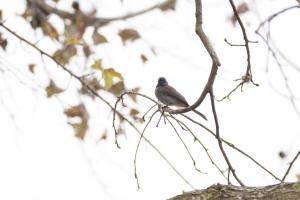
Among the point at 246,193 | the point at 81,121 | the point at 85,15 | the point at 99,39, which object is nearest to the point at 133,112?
the point at 81,121

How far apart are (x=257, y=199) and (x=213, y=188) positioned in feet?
0.67

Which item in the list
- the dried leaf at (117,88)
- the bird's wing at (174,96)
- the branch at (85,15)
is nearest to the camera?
the dried leaf at (117,88)

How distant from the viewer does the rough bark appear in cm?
304

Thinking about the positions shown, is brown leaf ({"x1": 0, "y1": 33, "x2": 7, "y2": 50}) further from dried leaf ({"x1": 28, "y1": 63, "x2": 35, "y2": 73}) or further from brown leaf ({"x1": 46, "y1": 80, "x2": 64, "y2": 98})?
dried leaf ({"x1": 28, "y1": 63, "x2": 35, "y2": 73})

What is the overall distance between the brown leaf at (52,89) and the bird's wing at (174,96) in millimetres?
1584

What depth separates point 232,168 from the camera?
9.92 ft

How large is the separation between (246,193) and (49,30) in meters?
2.87

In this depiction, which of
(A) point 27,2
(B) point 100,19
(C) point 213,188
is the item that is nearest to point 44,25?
(A) point 27,2

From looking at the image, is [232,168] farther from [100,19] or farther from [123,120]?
[100,19]

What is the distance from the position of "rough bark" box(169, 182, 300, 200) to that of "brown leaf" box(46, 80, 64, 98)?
188 cm

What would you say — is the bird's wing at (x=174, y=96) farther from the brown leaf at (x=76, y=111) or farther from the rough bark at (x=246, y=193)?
the rough bark at (x=246, y=193)

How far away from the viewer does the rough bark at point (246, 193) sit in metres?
3.04

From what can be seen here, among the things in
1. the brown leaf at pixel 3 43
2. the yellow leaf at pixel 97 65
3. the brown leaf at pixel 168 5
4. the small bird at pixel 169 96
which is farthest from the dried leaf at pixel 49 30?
the brown leaf at pixel 168 5

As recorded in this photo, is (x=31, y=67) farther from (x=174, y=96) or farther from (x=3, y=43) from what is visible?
(x=174, y=96)
